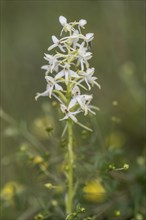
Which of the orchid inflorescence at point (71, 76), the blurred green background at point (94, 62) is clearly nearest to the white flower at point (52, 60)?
the orchid inflorescence at point (71, 76)

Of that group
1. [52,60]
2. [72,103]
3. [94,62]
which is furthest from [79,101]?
[94,62]

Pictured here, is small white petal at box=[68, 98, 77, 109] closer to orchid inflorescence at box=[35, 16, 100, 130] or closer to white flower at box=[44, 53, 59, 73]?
orchid inflorescence at box=[35, 16, 100, 130]

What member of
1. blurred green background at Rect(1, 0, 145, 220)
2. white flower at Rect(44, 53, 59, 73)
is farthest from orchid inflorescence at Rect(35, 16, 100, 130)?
blurred green background at Rect(1, 0, 145, 220)

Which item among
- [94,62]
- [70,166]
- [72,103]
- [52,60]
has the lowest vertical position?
[70,166]

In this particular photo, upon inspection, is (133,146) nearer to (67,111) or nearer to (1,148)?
(1,148)

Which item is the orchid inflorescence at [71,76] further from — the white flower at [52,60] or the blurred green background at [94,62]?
the blurred green background at [94,62]

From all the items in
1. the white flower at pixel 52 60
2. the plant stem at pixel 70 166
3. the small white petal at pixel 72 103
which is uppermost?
the white flower at pixel 52 60

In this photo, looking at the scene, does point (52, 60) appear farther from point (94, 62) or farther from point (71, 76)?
point (94, 62)

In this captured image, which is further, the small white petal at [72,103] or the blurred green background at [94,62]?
the blurred green background at [94,62]
